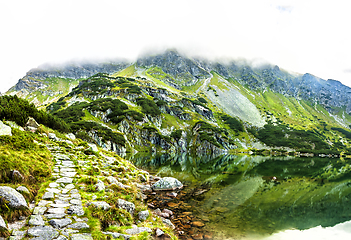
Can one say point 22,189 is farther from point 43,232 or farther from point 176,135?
point 176,135

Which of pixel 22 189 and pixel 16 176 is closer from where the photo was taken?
pixel 22 189

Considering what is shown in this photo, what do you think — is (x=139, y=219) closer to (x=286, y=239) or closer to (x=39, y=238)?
(x=39, y=238)

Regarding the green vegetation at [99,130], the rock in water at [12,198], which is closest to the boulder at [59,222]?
the rock in water at [12,198]

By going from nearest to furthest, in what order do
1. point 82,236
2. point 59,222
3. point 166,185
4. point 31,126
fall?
point 82,236 → point 59,222 → point 31,126 → point 166,185

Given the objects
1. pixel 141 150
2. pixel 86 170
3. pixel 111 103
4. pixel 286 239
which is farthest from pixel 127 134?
pixel 286 239

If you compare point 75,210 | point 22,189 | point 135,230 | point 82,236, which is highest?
point 22,189

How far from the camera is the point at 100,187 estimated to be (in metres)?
13.9

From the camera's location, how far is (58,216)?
26.7 ft

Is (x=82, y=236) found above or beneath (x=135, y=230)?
above

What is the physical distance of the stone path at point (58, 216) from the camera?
259 inches

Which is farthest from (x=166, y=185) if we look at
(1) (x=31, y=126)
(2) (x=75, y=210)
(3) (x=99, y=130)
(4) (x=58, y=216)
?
(3) (x=99, y=130)

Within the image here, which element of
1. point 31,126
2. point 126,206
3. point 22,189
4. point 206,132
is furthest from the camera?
point 206,132

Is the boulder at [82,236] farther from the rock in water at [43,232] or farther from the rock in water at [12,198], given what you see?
the rock in water at [12,198]

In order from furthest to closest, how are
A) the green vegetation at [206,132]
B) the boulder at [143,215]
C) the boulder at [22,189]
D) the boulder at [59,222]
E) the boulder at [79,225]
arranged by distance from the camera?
the green vegetation at [206,132], the boulder at [143,215], the boulder at [22,189], the boulder at [79,225], the boulder at [59,222]
